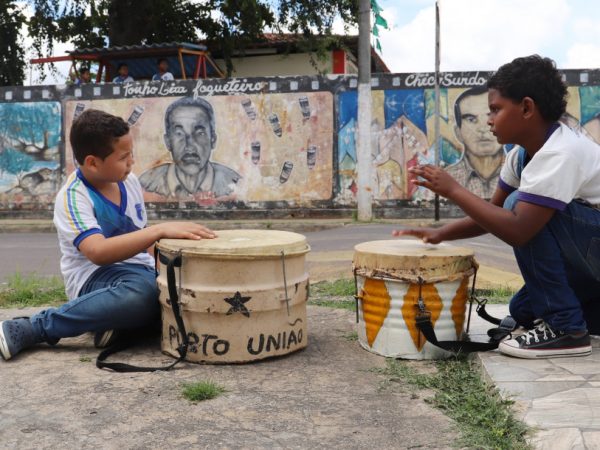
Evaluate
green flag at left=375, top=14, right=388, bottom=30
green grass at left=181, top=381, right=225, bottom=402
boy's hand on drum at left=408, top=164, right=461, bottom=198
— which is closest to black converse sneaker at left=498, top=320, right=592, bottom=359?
boy's hand on drum at left=408, top=164, right=461, bottom=198

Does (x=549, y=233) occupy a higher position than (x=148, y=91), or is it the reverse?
(x=148, y=91)

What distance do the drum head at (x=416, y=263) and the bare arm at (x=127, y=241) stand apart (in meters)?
0.73

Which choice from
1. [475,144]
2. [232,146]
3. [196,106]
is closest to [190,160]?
[232,146]

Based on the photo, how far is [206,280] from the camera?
2.80 m

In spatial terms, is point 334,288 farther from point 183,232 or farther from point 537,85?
point 537,85

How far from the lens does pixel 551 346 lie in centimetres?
274

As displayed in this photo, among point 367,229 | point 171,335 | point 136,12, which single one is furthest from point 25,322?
point 136,12

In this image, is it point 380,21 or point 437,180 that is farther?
point 380,21

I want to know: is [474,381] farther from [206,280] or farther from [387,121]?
[387,121]

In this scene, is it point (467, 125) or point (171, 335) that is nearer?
point (171, 335)

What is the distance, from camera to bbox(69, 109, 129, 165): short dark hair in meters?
3.09

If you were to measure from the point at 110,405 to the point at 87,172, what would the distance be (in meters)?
1.23

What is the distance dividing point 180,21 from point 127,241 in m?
16.1

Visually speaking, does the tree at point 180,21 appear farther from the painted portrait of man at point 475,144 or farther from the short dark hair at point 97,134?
the short dark hair at point 97,134
